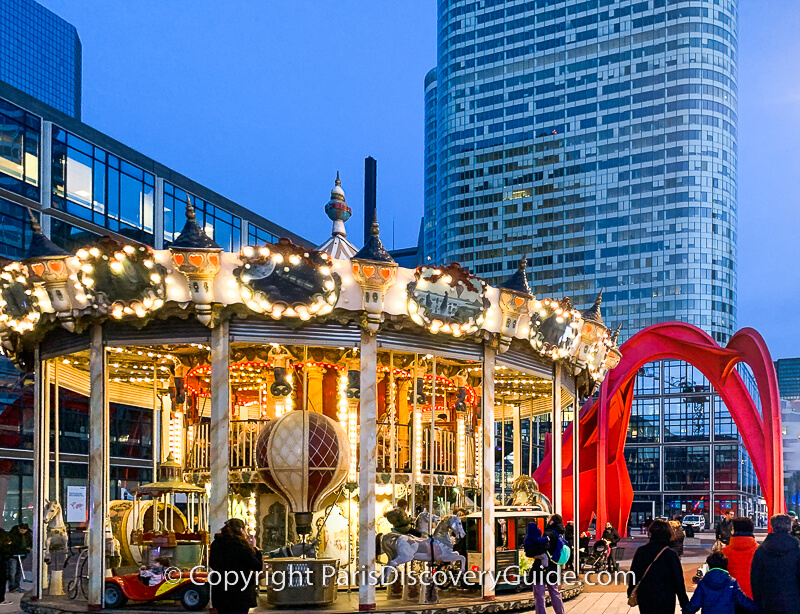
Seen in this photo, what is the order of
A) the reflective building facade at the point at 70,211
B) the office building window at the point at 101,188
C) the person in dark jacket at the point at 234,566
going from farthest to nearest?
the office building window at the point at 101,188
the reflective building facade at the point at 70,211
the person in dark jacket at the point at 234,566

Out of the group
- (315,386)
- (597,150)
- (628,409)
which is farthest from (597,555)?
(597,150)

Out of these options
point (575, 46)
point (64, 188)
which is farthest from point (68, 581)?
point (575, 46)

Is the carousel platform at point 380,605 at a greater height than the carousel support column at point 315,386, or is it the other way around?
the carousel support column at point 315,386

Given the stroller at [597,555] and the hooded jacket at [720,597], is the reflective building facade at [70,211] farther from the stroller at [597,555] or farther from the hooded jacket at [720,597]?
the hooded jacket at [720,597]

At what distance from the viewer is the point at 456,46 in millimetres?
117812

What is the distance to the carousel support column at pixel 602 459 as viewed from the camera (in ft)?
76.6

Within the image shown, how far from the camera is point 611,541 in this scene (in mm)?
23266

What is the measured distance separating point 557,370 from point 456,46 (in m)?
106

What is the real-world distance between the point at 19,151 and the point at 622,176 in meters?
82.1

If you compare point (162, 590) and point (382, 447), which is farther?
point (382, 447)

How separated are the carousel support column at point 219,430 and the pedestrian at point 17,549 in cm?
541

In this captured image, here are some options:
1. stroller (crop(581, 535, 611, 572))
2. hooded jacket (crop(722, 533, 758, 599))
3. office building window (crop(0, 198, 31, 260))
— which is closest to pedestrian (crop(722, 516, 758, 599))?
hooded jacket (crop(722, 533, 758, 599))

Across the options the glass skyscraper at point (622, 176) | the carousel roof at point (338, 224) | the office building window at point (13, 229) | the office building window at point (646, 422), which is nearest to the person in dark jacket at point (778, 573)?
the carousel roof at point (338, 224)

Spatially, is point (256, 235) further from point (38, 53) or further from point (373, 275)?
point (38, 53)
